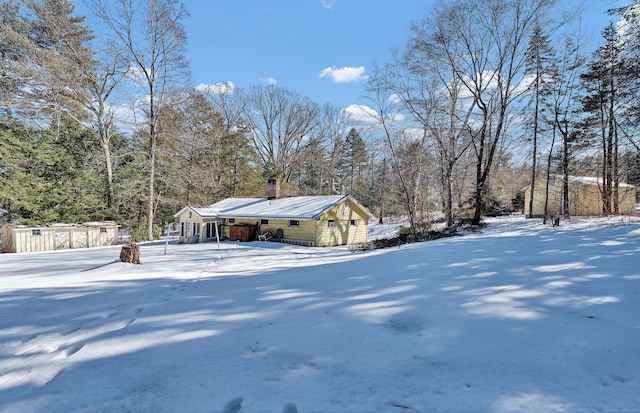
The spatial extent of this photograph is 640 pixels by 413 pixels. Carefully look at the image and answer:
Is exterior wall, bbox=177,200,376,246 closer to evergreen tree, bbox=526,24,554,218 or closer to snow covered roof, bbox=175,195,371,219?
snow covered roof, bbox=175,195,371,219

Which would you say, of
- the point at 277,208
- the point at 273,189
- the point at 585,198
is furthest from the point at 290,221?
the point at 585,198

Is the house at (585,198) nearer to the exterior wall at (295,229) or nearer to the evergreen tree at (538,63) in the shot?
the evergreen tree at (538,63)

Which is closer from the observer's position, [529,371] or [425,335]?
[529,371]

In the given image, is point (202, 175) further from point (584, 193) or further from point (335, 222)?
point (584, 193)

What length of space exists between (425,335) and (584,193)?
20.0 metres

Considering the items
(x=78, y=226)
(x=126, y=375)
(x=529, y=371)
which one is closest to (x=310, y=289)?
(x=126, y=375)

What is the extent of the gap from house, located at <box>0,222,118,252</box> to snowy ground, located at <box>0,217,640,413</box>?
13945mm

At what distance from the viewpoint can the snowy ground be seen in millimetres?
2037

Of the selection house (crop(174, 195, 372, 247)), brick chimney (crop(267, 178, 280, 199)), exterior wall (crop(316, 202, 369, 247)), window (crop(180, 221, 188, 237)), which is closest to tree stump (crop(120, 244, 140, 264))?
house (crop(174, 195, 372, 247))

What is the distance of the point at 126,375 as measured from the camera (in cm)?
244

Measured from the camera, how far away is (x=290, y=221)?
17.7 meters

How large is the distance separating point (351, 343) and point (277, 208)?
16.7m

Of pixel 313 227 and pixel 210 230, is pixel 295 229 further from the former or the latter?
pixel 210 230

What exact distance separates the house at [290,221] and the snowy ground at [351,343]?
11772 mm
